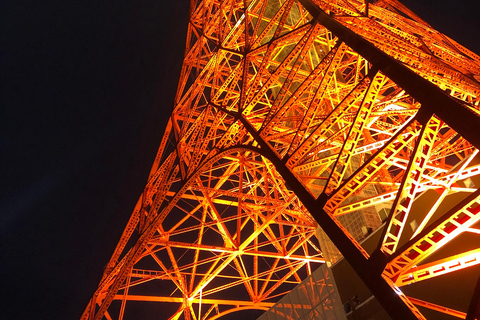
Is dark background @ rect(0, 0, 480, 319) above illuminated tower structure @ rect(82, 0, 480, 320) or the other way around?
above

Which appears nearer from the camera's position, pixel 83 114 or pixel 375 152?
pixel 375 152

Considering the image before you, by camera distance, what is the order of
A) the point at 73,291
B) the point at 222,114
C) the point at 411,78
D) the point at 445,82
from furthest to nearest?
the point at 73,291
the point at 222,114
the point at 445,82
the point at 411,78

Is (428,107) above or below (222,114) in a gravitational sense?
below

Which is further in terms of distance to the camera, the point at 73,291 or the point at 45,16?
the point at 45,16

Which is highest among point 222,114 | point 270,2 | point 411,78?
point 270,2

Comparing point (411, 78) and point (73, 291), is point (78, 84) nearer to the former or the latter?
point (73, 291)

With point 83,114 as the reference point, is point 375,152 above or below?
below

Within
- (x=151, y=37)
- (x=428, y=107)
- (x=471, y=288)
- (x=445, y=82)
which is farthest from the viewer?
(x=151, y=37)

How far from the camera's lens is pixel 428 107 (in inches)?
195

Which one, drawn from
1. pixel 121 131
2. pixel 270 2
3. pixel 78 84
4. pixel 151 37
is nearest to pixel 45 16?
pixel 78 84

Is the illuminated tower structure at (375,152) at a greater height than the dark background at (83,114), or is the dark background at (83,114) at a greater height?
the dark background at (83,114)

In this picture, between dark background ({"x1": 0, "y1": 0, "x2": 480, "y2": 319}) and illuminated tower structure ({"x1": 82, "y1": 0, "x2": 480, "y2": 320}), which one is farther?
dark background ({"x1": 0, "y1": 0, "x2": 480, "y2": 319})

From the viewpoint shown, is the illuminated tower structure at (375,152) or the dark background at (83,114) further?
the dark background at (83,114)

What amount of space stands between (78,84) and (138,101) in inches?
174
